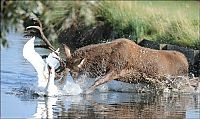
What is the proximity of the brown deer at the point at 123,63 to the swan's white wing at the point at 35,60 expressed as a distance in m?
0.51

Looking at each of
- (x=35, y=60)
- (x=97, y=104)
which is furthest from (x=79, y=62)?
(x=97, y=104)

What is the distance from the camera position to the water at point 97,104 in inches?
414

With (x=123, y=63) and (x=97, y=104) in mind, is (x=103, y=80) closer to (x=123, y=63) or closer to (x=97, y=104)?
(x=123, y=63)

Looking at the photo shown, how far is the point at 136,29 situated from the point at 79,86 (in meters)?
8.63

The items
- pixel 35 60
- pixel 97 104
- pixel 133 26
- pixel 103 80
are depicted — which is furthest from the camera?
pixel 133 26

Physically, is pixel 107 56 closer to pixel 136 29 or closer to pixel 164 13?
pixel 136 29

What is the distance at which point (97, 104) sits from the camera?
11555mm

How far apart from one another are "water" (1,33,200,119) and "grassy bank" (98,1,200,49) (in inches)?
235

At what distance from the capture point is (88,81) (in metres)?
13.0

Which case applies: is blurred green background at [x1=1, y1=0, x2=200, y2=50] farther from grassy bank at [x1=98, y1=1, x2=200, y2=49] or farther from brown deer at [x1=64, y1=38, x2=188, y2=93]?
brown deer at [x1=64, y1=38, x2=188, y2=93]

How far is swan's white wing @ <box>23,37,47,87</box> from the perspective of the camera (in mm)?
12430

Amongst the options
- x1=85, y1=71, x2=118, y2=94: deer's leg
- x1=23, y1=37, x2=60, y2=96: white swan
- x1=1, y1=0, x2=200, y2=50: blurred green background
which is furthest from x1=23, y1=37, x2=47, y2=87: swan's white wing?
x1=1, y1=0, x2=200, y2=50: blurred green background

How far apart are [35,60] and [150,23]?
30.2 ft

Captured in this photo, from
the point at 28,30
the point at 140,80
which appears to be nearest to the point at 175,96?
the point at 140,80
